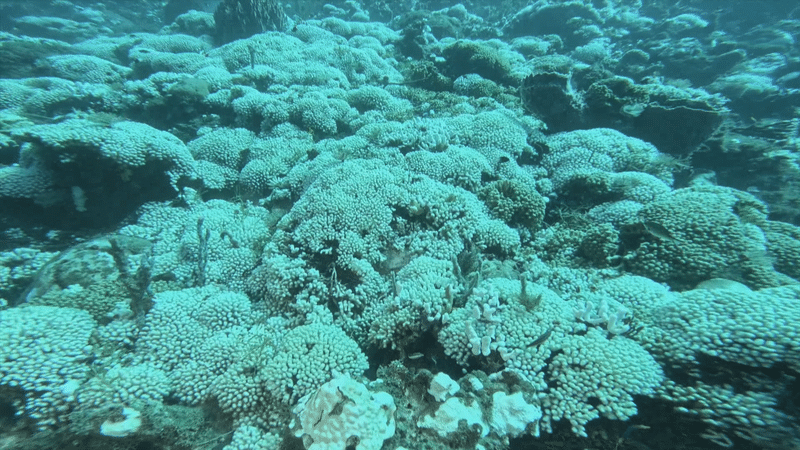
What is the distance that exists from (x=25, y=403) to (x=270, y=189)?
15.9ft

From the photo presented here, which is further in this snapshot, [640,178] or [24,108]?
[24,108]

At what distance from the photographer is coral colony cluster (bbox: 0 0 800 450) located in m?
3.21

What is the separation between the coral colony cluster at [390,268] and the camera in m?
3.21

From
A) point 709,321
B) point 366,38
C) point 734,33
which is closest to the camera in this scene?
point 709,321

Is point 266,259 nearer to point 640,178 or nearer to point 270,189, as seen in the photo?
point 270,189

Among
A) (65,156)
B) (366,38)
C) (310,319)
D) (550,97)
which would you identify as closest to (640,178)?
(550,97)

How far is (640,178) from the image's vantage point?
6426mm

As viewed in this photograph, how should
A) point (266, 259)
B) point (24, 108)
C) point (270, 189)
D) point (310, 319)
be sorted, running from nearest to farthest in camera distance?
1. point (310, 319)
2. point (266, 259)
3. point (270, 189)
4. point (24, 108)

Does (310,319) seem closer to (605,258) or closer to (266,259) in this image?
(266,259)

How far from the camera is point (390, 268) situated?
5148 mm

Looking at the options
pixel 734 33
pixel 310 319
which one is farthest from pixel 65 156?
pixel 734 33

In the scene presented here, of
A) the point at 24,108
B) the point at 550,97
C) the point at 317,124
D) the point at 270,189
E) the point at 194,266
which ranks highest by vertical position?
the point at 550,97

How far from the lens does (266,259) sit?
512cm

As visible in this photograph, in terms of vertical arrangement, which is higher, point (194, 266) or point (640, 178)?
point (640, 178)
